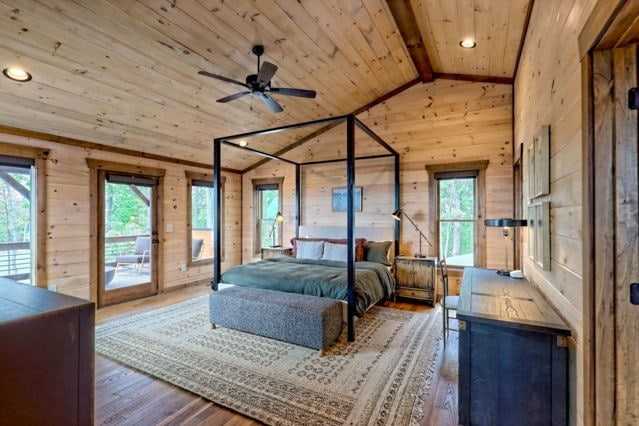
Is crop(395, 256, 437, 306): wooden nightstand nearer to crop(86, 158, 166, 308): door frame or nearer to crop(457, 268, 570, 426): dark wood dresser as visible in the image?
crop(457, 268, 570, 426): dark wood dresser

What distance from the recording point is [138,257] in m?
5.07

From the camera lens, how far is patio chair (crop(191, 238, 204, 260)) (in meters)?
6.08

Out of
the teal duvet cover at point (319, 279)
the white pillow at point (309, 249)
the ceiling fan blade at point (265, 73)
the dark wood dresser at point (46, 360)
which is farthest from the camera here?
the white pillow at point (309, 249)

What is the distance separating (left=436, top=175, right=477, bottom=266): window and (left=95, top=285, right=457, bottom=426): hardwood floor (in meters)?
2.42

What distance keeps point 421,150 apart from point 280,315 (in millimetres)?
3600

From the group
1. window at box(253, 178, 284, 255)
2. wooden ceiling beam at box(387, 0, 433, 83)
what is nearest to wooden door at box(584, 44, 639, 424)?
wooden ceiling beam at box(387, 0, 433, 83)

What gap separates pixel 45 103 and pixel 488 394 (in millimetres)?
4795

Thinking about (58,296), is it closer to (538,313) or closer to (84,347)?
(84,347)

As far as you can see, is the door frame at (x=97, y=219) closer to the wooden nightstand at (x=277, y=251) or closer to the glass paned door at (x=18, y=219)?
the glass paned door at (x=18, y=219)

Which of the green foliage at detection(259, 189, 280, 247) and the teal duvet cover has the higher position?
the green foliage at detection(259, 189, 280, 247)

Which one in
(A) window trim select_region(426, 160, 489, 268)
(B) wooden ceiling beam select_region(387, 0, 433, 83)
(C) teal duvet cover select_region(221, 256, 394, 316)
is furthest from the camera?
(A) window trim select_region(426, 160, 489, 268)

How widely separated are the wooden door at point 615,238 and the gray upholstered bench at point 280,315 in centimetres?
209

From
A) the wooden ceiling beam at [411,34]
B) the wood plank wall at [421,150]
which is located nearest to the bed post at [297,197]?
the wood plank wall at [421,150]

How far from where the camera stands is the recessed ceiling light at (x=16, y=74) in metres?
2.86
